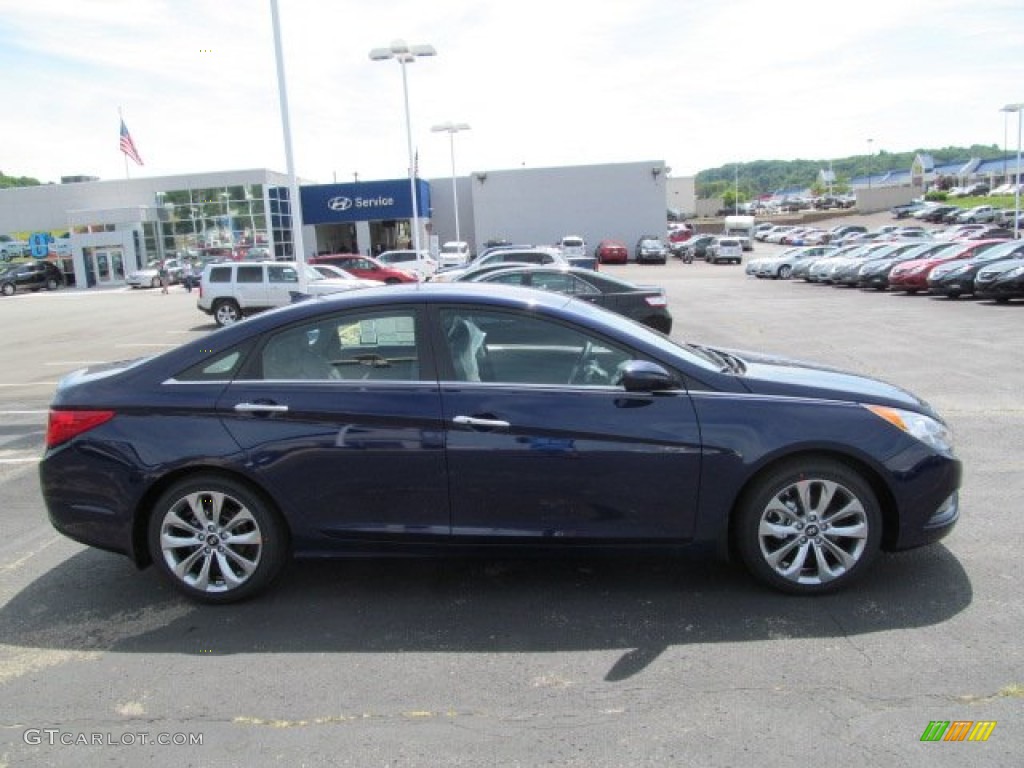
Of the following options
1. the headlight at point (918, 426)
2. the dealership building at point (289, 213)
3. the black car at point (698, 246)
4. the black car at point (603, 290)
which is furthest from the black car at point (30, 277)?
the headlight at point (918, 426)

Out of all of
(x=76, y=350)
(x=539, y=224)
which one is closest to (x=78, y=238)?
(x=539, y=224)

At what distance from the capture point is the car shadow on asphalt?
378 cm

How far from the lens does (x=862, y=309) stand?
782 inches

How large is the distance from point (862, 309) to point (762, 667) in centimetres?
1827

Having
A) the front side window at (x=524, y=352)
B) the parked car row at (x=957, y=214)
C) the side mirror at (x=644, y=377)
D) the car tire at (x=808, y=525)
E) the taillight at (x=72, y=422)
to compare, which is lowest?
the car tire at (x=808, y=525)

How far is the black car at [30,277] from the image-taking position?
47812 mm

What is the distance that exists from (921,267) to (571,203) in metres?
36.7

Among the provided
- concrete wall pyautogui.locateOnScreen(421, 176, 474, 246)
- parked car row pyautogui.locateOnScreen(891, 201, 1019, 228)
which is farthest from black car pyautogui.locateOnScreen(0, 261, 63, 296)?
parked car row pyautogui.locateOnScreen(891, 201, 1019, 228)

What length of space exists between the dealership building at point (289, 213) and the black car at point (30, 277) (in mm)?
1243

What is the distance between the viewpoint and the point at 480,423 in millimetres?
3973

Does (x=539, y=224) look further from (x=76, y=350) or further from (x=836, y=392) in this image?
(x=836, y=392)

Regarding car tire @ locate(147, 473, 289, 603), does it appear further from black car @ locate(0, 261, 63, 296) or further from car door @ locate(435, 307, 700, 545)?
black car @ locate(0, 261, 63, 296)

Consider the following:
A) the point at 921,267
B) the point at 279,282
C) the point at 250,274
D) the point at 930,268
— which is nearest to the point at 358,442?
the point at 279,282

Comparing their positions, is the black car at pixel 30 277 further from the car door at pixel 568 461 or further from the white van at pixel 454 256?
the car door at pixel 568 461
